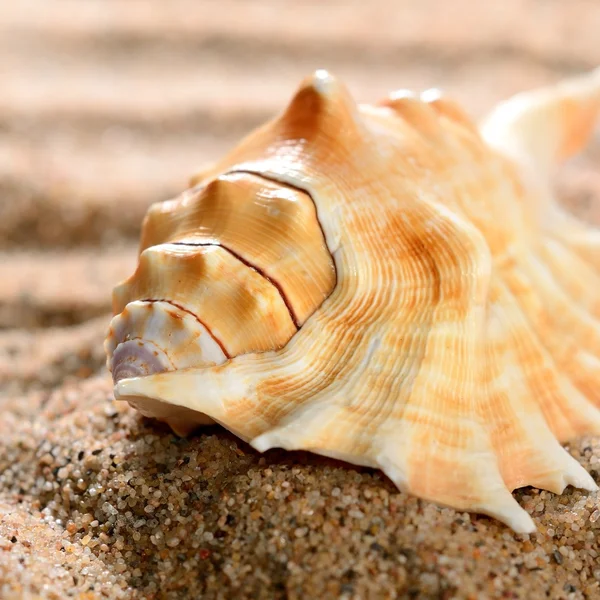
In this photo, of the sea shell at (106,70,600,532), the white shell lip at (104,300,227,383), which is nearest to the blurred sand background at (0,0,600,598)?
the sea shell at (106,70,600,532)

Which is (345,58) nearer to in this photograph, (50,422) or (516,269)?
(516,269)

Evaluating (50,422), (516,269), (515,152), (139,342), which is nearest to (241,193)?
(139,342)

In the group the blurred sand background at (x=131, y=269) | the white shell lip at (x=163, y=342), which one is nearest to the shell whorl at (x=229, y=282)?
the white shell lip at (x=163, y=342)

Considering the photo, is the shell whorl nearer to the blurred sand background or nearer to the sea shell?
the sea shell

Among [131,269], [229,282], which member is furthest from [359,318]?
[131,269]

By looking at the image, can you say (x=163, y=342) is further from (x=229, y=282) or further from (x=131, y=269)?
(x=131, y=269)

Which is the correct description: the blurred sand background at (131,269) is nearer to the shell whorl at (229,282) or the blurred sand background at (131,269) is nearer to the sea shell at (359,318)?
the sea shell at (359,318)
